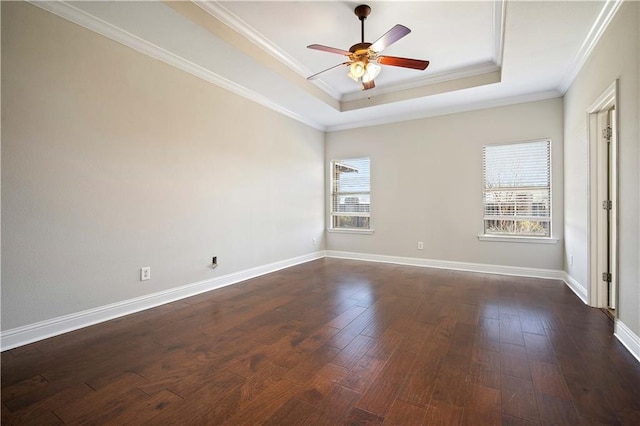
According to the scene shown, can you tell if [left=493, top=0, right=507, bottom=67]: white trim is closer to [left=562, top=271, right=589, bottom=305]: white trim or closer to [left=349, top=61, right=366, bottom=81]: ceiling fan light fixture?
[left=349, top=61, right=366, bottom=81]: ceiling fan light fixture

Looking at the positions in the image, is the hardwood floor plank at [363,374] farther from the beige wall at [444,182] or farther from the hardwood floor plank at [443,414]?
the beige wall at [444,182]

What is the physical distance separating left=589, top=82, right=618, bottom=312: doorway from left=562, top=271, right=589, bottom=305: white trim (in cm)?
16

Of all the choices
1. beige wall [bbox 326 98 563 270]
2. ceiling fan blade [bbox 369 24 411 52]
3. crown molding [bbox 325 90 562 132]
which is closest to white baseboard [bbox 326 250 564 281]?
beige wall [bbox 326 98 563 270]

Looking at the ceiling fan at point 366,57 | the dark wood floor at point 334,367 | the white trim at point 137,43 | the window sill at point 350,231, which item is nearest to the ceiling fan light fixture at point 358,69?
the ceiling fan at point 366,57

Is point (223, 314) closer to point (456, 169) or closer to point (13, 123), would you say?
point (13, 123)

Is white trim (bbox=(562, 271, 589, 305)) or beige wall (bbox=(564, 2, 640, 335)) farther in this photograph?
white trim (bbox=(562, 271, 589, 305))

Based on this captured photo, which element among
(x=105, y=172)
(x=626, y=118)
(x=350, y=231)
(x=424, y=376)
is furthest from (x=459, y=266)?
(x=105, y=172)

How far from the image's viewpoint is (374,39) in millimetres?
3330

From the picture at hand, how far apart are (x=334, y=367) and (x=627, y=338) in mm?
2215

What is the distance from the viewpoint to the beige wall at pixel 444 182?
4.32 metres

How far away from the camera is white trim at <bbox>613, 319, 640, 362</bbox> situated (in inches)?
80.0

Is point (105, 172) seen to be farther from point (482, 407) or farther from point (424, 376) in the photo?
point (482, 407)

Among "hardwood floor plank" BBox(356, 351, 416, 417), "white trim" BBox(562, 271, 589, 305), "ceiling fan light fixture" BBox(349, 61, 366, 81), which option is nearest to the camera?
"hardwood floor plank" BBox(356, 351, 416, 417)

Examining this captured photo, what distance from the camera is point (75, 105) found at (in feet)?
8.27
